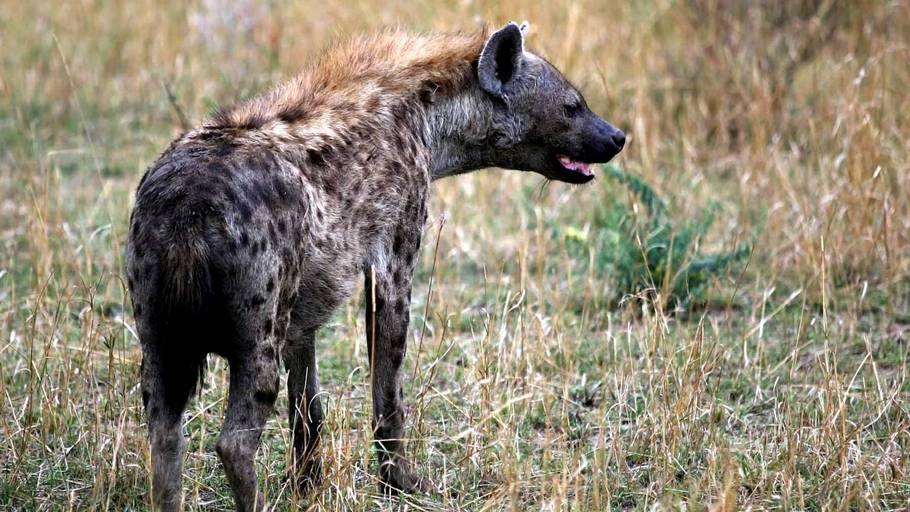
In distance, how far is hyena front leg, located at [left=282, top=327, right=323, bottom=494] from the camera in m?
3.68

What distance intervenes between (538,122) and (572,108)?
0.43 ft

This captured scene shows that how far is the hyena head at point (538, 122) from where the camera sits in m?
3.94

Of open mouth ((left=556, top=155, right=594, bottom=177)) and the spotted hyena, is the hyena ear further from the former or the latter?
open mouth ((left=556, top=155, right=594, bottom=177))

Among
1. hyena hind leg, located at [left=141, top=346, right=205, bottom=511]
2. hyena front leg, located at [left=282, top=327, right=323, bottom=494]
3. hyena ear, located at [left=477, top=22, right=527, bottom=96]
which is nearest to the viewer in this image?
hyena hind leg, located at [left=141, top=346, right=205, bottom=511]

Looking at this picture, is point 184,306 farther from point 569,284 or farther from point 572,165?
point 569,284

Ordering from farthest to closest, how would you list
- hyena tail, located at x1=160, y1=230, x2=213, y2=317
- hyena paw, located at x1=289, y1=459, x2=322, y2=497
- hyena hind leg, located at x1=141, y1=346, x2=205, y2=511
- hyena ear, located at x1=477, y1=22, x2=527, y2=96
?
hyena ear, located at x1=477, y1=22, x2=527, y2=96 → hyena paw, located at x1=289, y1=459, x2=322, y2=497 → hyena hind leg, located at x1=141, y1=346, x2=205, y2=511 → hyena tail, located at x1=160, y1=230, x2=213, y2=317

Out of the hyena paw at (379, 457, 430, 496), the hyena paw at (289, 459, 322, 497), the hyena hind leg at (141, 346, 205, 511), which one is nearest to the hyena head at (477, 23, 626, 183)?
the hyena paw at (379, 457, 430, 496)

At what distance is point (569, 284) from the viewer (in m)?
5.14

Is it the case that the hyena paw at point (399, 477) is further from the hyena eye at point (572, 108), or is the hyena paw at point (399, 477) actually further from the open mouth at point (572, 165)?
the hyena eye at point (572, 108)

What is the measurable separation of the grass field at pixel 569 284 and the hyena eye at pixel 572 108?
1.97 feet

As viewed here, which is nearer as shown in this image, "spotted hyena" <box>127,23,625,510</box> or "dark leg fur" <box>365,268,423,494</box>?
"spotted hyena" <box>127,23,625,510</box>

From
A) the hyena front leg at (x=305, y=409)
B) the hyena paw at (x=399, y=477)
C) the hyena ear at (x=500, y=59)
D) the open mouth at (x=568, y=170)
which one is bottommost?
the hyena paw at (x=399, y=477)

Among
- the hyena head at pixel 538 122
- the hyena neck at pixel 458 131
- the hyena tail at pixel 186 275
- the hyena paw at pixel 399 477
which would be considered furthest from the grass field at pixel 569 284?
the hyena tail at pixel 186 275

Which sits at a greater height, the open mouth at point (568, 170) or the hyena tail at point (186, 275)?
the open mouth at point (568, 170)
